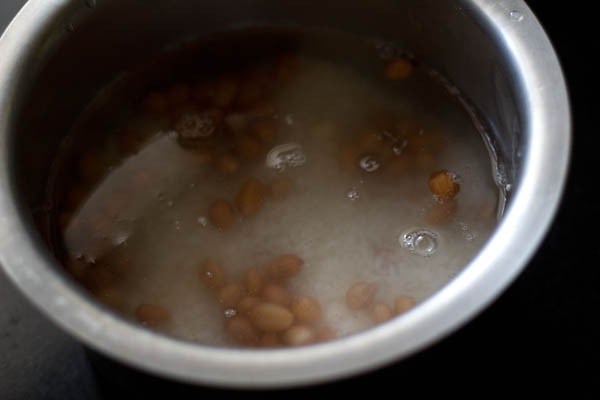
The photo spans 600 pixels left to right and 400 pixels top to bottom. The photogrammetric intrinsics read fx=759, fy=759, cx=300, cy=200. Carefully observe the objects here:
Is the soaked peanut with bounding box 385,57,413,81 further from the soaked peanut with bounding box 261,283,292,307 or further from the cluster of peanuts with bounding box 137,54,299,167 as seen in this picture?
the soaked peanut with bounding box 261,283,292,307

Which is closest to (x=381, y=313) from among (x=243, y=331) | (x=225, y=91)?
(x=243, y=331)

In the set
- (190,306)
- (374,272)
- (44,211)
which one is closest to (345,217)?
(374,272)

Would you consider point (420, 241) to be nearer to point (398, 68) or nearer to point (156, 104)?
point (398, 68)

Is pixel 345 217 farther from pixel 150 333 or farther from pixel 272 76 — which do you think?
pixel 150 333

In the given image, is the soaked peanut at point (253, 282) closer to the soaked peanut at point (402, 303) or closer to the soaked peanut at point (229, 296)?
the soaked peanut at point (229, 296)

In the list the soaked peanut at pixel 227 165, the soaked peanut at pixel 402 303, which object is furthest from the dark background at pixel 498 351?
the soaked peanut at pixel 227 165
